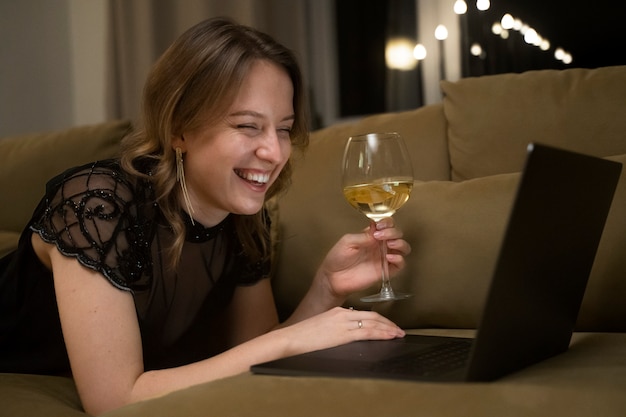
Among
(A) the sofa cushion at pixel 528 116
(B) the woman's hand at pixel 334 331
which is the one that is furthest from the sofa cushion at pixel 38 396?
→ (A) the sofa cushion at pixel 528 116

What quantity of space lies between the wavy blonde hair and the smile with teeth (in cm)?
12

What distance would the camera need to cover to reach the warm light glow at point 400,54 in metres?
3.40

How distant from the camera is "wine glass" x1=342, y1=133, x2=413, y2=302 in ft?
5.51

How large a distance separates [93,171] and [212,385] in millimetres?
612

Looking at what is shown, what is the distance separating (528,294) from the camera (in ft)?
3.63

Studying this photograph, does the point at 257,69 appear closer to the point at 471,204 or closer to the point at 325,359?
the point at 471,204

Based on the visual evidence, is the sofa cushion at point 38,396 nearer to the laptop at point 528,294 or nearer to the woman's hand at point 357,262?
the laptop at point 528,294

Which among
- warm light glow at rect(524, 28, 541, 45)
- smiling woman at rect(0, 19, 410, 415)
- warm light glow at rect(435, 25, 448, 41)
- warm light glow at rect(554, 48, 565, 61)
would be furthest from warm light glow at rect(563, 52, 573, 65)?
smiling woman at rect(0, 19, 410, 415)

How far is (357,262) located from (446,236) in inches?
7.8

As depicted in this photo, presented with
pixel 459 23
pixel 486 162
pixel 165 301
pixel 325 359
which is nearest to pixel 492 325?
pixel 325 359

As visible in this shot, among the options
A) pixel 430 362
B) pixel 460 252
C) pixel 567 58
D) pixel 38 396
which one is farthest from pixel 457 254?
pixel 567 58

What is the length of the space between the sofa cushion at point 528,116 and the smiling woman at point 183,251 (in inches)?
14.8

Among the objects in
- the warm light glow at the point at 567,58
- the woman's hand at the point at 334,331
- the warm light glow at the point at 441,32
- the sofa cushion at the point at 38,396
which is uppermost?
the warm light glow at the point at 441,32

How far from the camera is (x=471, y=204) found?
5.76ft
